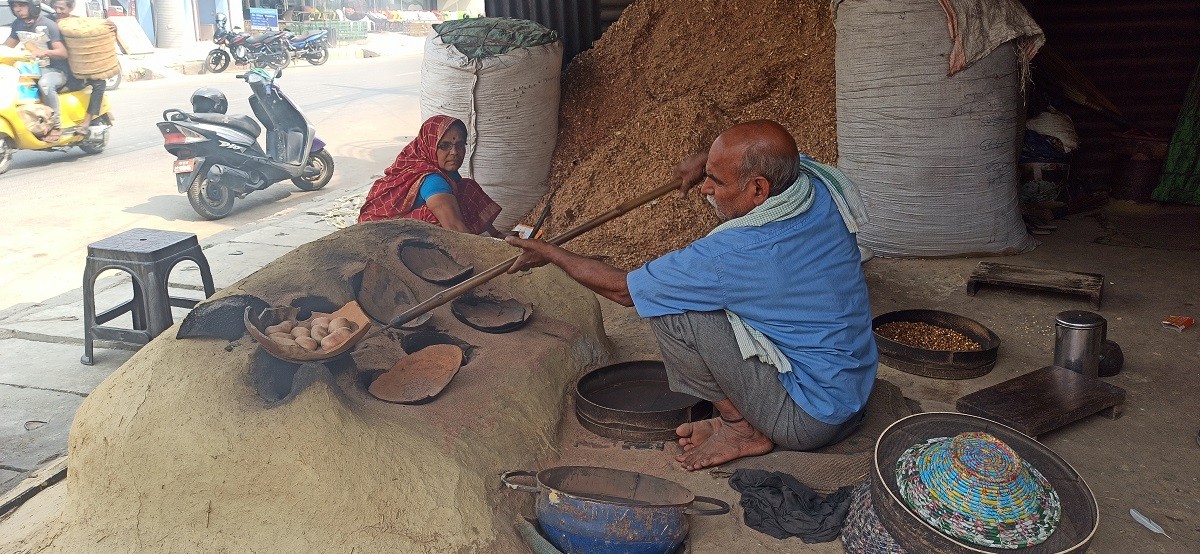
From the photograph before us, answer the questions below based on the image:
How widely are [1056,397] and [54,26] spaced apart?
28.8 feet

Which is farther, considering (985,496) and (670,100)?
(670,100)

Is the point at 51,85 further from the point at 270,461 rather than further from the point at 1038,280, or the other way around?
the point at 1038,280

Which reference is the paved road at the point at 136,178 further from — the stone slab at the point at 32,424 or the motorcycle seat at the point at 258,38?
the stone slab at the point at 32,424

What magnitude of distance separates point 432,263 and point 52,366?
6.36ft

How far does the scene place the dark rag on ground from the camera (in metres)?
2.15

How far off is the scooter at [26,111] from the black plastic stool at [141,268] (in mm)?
4839

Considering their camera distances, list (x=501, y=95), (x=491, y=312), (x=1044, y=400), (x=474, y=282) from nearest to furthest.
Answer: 1. (x=474, y=282)
2. (x=1044, y=400)
3. (x=491, y=312)
4. (x=501, y=95)

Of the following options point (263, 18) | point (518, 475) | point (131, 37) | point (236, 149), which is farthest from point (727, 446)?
point (263, 18)

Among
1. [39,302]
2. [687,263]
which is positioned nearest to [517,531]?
[687,263]

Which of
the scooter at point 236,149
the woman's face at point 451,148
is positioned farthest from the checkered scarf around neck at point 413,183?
the scooter at point 236,149

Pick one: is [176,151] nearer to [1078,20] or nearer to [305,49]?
[1078,20]

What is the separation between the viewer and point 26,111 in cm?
763

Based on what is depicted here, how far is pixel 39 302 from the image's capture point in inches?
188

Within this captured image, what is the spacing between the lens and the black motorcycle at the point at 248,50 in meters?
13.3
